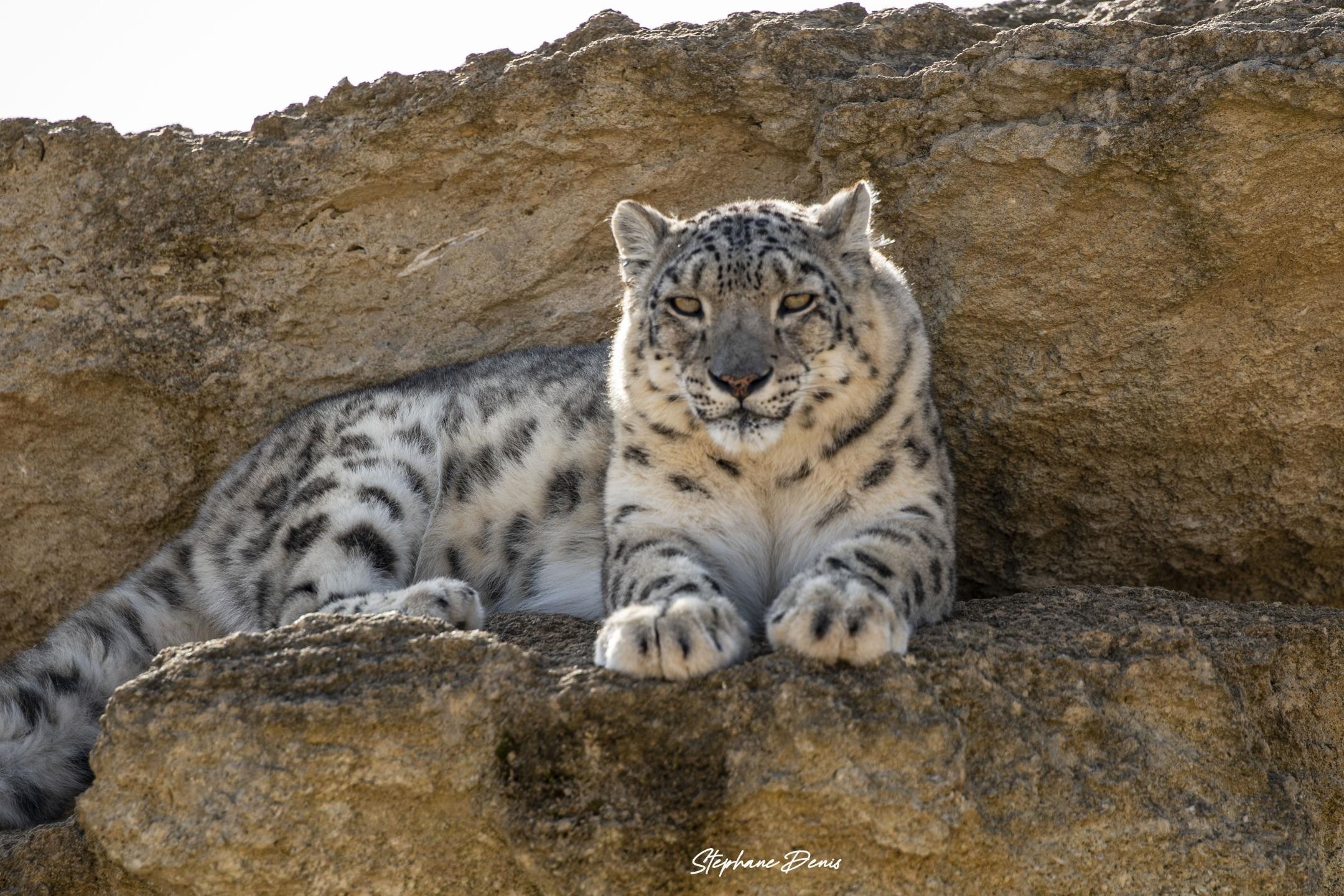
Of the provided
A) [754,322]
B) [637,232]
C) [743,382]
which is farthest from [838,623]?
[637,232]

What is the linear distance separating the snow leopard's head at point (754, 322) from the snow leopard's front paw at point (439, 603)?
881mm

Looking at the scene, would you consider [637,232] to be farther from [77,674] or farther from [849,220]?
[77,674]

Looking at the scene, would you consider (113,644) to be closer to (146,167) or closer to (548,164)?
(146,167)

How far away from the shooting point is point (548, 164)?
5.95m

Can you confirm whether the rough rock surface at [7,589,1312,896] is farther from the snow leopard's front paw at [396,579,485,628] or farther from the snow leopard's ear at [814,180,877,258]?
the snow leopard's ear at [814,180,877,258]

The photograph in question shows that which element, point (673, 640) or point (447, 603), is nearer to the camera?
point (673, 640)

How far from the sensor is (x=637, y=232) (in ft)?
16.2

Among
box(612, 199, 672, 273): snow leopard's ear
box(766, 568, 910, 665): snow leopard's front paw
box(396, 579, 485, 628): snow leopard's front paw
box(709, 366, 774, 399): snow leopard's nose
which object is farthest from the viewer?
box(612, 199, 672, 273): snow leopard's ear

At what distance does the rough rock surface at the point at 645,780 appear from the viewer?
10.5 feet

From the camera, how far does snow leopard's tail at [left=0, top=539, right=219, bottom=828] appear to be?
14.4 ft

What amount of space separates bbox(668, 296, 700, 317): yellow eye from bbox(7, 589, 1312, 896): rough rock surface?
1459 millimetres

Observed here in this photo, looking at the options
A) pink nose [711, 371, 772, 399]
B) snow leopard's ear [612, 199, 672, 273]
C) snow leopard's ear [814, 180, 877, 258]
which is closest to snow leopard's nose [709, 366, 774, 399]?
pink nose [711, 371, 772, 399]

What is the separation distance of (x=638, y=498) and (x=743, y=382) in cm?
67

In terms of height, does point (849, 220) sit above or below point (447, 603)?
above
